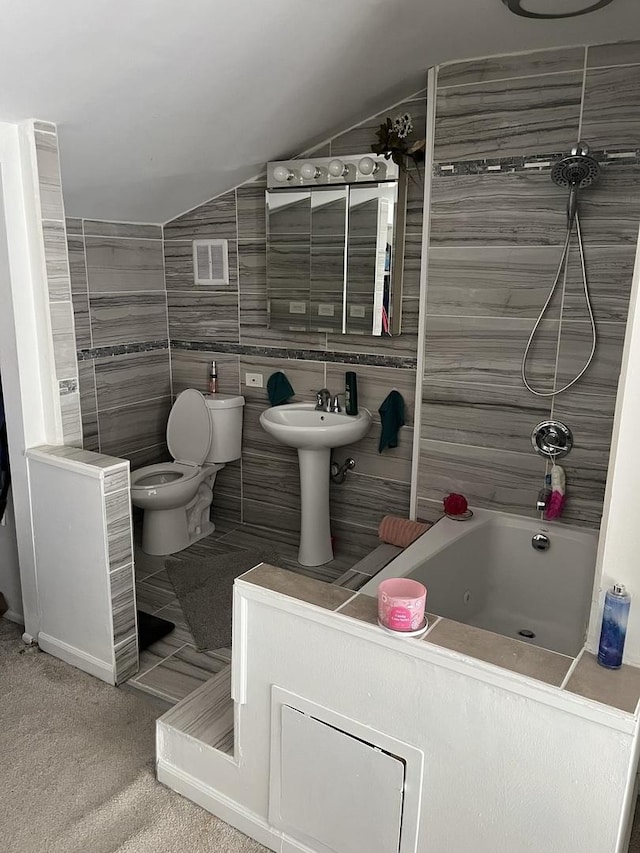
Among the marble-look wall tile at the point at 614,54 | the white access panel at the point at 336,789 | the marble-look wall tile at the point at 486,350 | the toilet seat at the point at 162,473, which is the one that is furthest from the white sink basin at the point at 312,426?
the marble-look wall tile at the point at 614,54

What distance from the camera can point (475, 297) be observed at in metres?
2.81

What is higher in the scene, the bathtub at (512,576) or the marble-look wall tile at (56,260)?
the marble-look wall tile at (56,260)

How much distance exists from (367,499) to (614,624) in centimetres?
214

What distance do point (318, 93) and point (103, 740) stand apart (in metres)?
2.54

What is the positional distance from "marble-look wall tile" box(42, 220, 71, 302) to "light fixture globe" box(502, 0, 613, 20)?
5.51 feet

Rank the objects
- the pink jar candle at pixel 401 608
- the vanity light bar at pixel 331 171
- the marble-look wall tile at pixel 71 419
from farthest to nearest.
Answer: the vanity light bar at pixel 331 171 → the marble-look wall tile at pixel 71 419 → the pink jar candle at pixel 401 608

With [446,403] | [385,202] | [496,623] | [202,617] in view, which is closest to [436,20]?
[385,202]

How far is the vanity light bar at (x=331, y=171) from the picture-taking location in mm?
3076

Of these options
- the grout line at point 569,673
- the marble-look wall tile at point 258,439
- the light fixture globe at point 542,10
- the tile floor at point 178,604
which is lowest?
the tile floor at point 178,604

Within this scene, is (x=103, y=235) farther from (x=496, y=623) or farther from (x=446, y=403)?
(x=496, y=623)

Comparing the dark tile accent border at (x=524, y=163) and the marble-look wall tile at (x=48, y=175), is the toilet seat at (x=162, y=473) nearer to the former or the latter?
the marble-look wall tile at (x=48, y=175)

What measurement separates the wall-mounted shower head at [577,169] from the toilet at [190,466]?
2.00m

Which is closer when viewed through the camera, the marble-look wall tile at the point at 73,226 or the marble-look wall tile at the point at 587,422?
the marble-look wall tile at the point at 587,422

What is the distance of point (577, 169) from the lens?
7.96 ft
